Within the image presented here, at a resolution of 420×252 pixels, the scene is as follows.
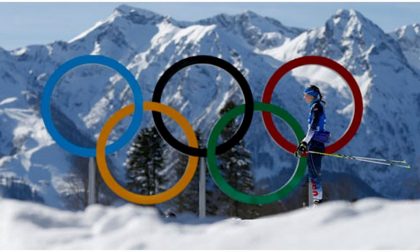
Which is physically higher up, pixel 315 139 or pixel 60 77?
pixel 60 77

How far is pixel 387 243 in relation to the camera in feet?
23.5

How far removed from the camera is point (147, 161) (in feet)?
165

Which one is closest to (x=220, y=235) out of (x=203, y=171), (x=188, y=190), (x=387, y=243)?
(x=387, y=243)

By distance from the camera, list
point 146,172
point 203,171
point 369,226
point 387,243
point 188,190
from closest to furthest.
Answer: point 387,243 < point 369,226 < point 203,171 < point 146,172 < point 188,190

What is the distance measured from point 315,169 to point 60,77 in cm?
544

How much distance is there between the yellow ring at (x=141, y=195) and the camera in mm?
15562

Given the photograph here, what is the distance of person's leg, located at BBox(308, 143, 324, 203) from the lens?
1422 cm

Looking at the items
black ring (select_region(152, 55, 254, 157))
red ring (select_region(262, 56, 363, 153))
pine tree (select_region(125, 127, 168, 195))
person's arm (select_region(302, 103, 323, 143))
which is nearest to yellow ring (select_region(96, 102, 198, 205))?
black ring (select_region(152, 55, 254, 157))

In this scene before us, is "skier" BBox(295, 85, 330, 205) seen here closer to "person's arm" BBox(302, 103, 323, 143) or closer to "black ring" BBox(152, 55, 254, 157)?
"person's arm" BBox(302, 103, 323, 143)

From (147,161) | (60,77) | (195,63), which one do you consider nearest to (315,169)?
(195,63)

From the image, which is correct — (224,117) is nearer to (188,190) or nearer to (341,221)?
(341,221)

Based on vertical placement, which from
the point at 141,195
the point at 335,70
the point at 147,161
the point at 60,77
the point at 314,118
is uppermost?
the point at 335,70

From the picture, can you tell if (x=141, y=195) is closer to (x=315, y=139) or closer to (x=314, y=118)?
(x=315, y=139)

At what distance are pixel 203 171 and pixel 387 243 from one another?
8894 mm
